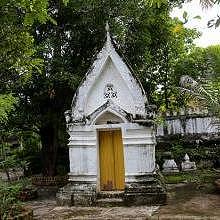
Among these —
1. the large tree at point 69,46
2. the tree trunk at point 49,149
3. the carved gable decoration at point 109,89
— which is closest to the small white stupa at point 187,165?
the large tree at point 69,46

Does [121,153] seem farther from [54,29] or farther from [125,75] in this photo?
[54,29]

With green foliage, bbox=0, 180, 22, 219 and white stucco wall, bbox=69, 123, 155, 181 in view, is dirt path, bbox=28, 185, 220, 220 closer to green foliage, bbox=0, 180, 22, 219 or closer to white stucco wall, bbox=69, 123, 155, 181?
white stucco wall, bbox=69, 123, 155, 181

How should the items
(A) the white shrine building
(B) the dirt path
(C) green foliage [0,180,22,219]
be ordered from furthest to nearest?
1. (A) the white shrine building
2. (B) the dirt path
3. (C) green foliage [0,180,22,219]

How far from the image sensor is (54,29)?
13719 millimetres

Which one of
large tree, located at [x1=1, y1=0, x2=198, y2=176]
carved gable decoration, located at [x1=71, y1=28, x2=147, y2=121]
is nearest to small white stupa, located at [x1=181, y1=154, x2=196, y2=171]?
large tree, located at [x1=1, y1=0, x2=198, y2=176]

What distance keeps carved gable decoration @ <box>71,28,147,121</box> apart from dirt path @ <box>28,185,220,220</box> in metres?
2.56

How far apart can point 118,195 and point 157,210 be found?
151 centimetres

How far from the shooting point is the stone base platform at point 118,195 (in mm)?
10586

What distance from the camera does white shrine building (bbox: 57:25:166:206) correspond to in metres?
10.9

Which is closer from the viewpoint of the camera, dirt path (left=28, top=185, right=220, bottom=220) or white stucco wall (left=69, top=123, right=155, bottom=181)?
dirt path (left=28, top=185, right=220, bottom=220)

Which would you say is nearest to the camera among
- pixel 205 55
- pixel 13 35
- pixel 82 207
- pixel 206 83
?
pixel 13 35

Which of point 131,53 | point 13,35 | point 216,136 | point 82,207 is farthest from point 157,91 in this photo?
point 13,35

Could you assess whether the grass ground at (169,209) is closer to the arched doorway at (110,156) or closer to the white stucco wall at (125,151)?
the white stucco wall at (125,151)

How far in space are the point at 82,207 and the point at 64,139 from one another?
13.3 ft
